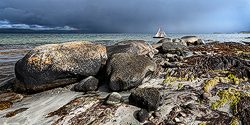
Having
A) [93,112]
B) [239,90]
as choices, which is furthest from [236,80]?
[93,112]

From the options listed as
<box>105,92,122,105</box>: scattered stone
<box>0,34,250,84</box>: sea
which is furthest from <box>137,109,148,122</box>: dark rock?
<box>0,34,250,84</box>: sea

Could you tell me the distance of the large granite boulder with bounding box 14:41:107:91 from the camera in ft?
13.0

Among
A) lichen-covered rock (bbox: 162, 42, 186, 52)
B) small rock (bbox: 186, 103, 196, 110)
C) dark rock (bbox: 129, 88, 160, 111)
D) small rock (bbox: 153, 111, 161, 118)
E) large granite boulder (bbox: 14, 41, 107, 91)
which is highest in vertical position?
lichen-covered rock (bbox: 162, 42, 186, 52)

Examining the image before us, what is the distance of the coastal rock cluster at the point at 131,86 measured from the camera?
7.98 feet

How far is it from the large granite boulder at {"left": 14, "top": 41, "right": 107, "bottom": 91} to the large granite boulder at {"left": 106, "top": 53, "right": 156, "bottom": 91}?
85 centimetres

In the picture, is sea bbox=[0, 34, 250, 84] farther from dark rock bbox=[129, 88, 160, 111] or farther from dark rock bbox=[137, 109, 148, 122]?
dark rock bbox=[137, 109, 148, 122]

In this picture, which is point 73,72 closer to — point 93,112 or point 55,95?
point 55,95

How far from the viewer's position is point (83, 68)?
4.40 metres

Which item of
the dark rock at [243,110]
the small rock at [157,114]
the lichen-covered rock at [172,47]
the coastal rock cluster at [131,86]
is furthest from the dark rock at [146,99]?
the lichen-covered rock at [172,47]

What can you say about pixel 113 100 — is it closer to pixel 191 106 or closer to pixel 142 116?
pixel 142 116

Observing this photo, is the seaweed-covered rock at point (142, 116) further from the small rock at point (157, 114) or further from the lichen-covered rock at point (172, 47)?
the lichen-covered rock at point (172, 47)

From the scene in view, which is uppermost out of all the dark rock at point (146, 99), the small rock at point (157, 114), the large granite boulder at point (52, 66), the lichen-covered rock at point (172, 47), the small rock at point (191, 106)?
the lichen-covered rock at point (172, 47)

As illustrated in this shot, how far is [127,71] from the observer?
3945 millimetres

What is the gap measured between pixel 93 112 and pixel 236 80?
4.03 m
